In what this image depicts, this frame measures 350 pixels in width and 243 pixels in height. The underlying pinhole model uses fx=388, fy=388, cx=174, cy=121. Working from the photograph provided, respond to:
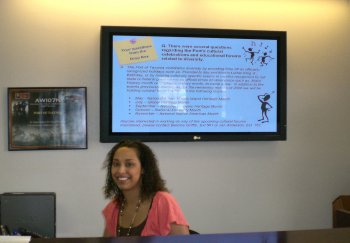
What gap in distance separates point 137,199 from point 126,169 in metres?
0.15

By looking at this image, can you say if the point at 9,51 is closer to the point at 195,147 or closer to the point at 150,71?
the point at 150,71

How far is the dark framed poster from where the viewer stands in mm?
2729

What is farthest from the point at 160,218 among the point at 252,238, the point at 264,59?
the point at 264,59

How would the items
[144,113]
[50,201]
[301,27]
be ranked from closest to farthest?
[50,201]
[144,113]
[301,27]

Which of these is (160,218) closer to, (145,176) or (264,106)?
(145,176)

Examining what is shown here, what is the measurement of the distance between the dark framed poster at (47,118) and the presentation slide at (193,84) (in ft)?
0.86

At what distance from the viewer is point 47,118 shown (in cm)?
274

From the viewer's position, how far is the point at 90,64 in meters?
2.82

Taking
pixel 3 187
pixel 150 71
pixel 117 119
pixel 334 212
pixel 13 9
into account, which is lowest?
pixel 334 212

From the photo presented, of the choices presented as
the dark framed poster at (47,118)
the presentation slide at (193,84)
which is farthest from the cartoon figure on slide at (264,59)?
the dark framed poster at (47,118)

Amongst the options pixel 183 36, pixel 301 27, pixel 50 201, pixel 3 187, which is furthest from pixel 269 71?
pixel 3 187

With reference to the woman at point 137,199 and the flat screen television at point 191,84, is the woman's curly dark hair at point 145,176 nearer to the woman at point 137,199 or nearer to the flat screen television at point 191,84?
the woman at point 137,199

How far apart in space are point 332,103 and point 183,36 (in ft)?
4.26

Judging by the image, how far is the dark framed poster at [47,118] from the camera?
2729 millimetres
